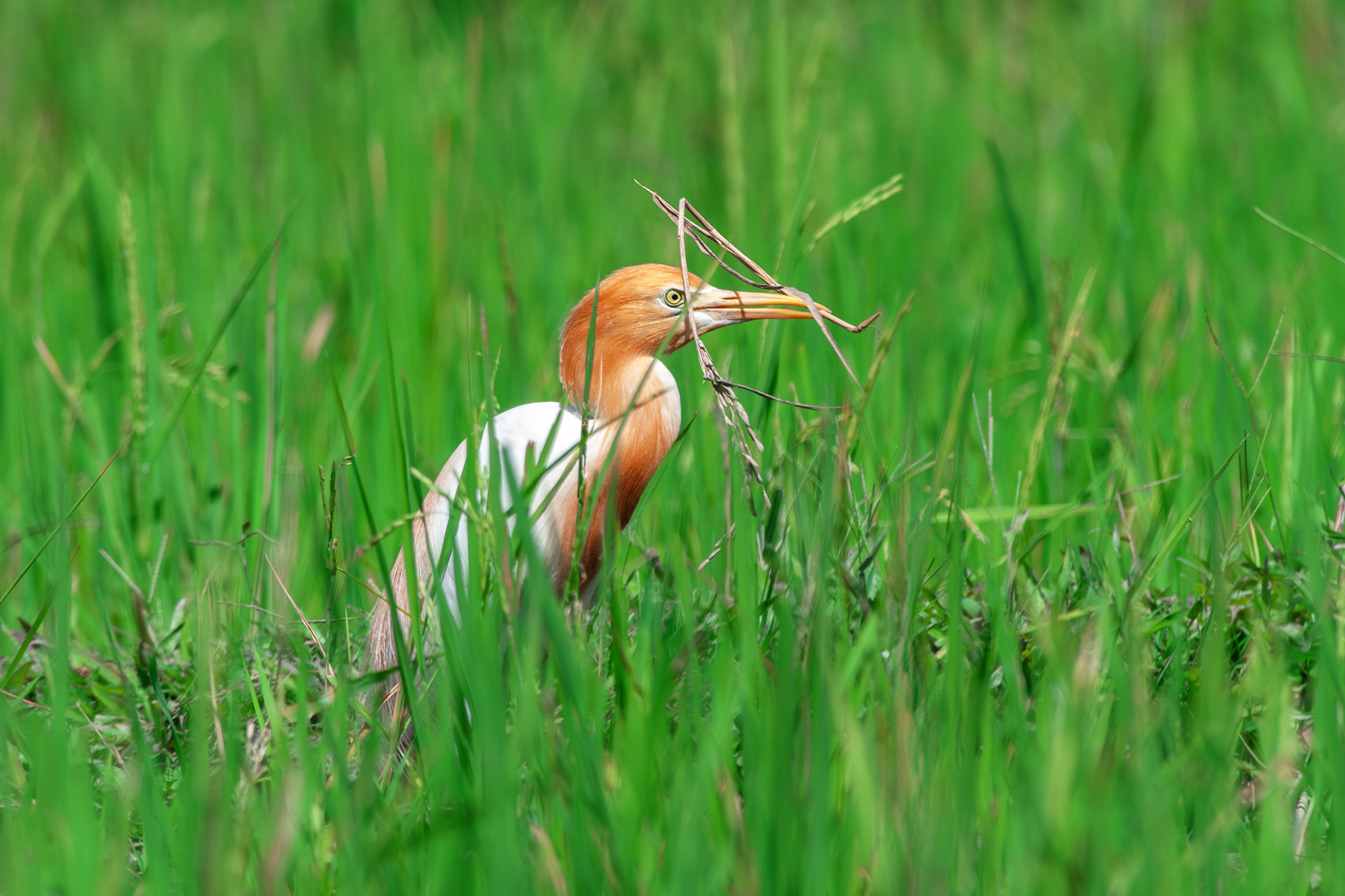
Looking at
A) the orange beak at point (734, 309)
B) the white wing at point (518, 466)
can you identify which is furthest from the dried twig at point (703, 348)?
the white wing at point (518, 466)

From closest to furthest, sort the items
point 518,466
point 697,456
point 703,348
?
Answer: point 703,348 → point 518,466 → point 697,456

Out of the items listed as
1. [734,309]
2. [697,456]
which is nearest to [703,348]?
[734,309]

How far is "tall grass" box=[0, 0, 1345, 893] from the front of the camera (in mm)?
1170

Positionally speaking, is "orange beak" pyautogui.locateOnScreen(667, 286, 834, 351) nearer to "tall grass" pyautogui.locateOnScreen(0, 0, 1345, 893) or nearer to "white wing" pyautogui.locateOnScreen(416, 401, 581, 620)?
"tall grass" pyautogui.locateOnScreen(0, 0, 1345, 893)

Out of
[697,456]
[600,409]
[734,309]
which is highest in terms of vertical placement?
[734,309]

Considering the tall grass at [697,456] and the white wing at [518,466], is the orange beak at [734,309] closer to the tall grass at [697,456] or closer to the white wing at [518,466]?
the tall grass at [697,456]

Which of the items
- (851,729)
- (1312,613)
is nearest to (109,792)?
(851,729)

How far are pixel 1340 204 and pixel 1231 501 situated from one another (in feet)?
5.42

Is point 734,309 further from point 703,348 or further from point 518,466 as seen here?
point 518,466

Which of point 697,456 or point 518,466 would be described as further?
point 697,456

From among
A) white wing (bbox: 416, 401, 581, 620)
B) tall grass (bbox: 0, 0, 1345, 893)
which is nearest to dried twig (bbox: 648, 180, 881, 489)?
tall grass (bbox: 0, 0, 1345, 893)

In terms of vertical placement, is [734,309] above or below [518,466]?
above

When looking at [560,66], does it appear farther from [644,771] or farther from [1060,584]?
[644,771]

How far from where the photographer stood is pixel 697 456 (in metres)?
2.12
